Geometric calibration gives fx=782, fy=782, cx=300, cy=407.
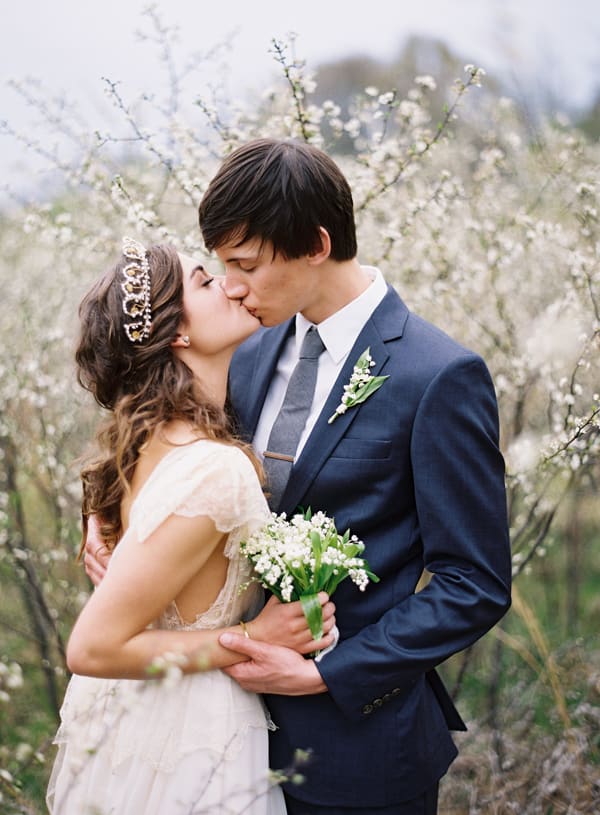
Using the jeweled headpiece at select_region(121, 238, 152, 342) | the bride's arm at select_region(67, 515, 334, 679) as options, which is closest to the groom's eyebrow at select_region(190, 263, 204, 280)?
the jeweled headpiece at select_region(121, 238, 152, 342)

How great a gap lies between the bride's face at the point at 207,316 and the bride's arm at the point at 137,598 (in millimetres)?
581

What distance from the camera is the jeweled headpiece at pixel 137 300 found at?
214 cm

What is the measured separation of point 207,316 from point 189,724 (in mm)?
1107

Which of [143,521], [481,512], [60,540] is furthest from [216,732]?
[60,540]

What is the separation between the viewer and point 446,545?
6.75 ft

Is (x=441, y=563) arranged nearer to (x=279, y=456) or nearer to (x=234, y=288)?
(x=279, y=456)

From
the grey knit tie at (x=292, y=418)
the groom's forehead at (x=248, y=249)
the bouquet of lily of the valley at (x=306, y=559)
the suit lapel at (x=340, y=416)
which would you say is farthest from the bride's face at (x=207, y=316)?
the bouquet of lily of the valley at (x=306, y=559)

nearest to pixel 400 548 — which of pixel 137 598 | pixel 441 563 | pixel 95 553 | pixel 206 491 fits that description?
pixel 441 563

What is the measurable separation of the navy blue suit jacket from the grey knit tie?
6 cm

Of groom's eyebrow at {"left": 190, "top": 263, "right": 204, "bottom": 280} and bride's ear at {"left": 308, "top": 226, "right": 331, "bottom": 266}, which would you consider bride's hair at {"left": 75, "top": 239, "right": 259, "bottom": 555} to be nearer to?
groom's eyebrow at {"left": 190, "top": 263, "right": 204, "bottom": 280}

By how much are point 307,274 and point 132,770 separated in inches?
57.3

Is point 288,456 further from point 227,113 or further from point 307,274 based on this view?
point 227,113

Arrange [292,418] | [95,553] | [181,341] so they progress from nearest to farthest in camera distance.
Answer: [181,341], [292,418], [95,553]

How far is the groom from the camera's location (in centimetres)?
205
